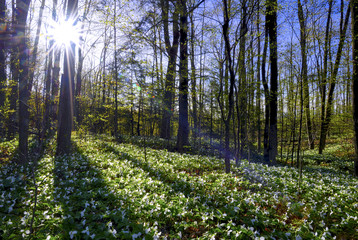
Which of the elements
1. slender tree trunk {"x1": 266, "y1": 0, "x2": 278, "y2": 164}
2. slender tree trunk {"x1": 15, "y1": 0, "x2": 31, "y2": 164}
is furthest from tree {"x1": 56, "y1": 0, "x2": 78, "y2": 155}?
slender tree trunk {"x1": 266, "y1": 0, "x2": 278, "y2": 164}

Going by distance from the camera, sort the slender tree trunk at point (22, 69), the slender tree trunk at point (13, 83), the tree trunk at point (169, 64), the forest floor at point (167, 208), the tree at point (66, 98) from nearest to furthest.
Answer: the forest floor at point (167, 208) < the slender tree trunk at point (22, 69) < the slender tree trunk at point (13, 83) < the tree at point (66, 98) < the tree trunk at point (169, 64)

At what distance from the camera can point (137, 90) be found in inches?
320

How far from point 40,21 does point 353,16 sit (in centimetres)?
2009

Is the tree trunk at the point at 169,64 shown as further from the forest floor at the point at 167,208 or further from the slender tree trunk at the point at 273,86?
the forest floor at the point at 167,208

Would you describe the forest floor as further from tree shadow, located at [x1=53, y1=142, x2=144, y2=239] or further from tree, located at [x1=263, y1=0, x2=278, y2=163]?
tree, located at [x1=263, y1=0, x2=278, y2=163]

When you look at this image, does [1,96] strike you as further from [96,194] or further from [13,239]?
[13,239]

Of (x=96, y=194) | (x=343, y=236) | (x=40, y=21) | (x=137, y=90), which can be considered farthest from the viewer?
(x=40, y=21)

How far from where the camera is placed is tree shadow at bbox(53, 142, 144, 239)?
2814 millimetres

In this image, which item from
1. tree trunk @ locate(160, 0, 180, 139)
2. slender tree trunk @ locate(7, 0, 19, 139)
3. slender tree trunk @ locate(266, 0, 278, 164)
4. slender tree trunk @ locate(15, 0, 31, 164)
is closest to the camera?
slender tree trunk @ locate(15, 0, 31, 164)

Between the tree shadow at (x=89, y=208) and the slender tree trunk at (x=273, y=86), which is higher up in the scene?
the slender tree trunk at (x=273, y=86)

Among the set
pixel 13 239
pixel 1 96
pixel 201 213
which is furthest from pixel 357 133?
pixel 1 96

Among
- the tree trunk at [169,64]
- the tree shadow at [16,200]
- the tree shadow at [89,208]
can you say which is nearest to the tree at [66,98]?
the tree shadow at [16,200]

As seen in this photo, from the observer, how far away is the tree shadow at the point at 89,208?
9.23 ft

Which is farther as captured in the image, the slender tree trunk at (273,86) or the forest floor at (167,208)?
the slender tree trunk at (273,86)
